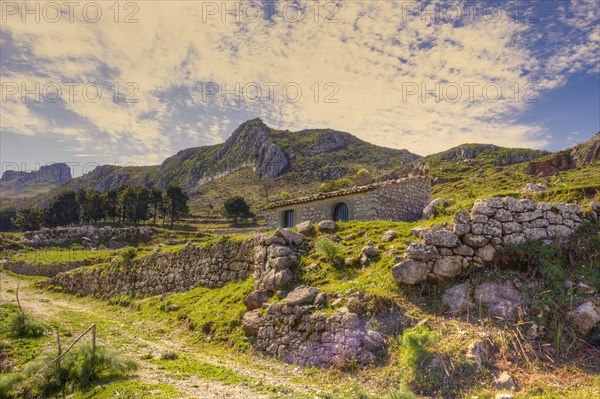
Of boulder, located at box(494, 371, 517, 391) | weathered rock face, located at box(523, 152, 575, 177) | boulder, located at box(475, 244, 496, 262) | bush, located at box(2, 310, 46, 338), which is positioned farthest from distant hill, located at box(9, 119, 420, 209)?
boulder, located at box(494, 371, 517, 391)

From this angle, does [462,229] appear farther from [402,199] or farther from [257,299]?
[402,199]

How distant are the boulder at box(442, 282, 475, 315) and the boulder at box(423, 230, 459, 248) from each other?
3.99 feet

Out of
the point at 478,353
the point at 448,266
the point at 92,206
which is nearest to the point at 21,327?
the point at 448,266

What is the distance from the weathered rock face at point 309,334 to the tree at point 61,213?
72.7 metres

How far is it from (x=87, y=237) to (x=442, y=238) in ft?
173

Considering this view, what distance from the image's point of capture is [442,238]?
10477 mm

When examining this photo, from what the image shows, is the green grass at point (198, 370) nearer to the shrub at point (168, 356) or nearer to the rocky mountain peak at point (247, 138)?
the shrub at point (168, 356)

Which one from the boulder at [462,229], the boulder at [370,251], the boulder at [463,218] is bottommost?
the boulder at [370,251]

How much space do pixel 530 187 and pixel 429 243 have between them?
10723mm

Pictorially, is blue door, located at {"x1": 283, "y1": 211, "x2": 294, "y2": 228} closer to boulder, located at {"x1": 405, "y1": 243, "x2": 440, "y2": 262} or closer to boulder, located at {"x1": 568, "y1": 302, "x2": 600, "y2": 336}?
boulder, located at {"x1": 405, "y1": 243, "x2": 440, "y2": 262}

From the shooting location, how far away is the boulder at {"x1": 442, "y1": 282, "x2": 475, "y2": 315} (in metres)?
9.30

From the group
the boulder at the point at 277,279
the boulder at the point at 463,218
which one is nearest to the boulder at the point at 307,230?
the boulder at the point at 277,279

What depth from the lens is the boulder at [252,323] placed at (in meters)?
11.8

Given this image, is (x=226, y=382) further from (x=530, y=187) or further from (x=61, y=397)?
(x=530, y=187)
